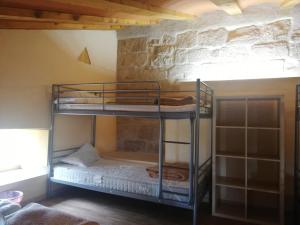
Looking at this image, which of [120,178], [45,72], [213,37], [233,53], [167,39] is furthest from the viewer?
[167,39]

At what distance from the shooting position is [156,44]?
3760mm

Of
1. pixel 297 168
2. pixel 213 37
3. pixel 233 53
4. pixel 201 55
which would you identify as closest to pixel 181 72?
pixel 201 55

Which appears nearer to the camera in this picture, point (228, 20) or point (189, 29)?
point (228, 20)

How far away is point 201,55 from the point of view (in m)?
3.37

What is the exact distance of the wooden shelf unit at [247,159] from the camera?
2723 mm

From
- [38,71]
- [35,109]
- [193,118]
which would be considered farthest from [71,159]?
[193,118]

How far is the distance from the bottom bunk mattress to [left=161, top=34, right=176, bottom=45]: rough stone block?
1.81 m

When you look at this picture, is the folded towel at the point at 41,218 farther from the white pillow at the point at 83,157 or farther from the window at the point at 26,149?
the window at the point at 26,149

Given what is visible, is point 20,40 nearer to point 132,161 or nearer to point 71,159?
point 71,159

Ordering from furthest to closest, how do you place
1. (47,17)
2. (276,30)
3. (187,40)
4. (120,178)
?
(187,40) < (276,30) < (120,178) < (47,17)

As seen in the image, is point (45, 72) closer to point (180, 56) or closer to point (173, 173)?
point (180, 56)

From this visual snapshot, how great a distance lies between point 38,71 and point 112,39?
1493mm

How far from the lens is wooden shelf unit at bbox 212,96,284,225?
272 centimetres

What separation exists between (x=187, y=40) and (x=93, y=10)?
4.93ft
